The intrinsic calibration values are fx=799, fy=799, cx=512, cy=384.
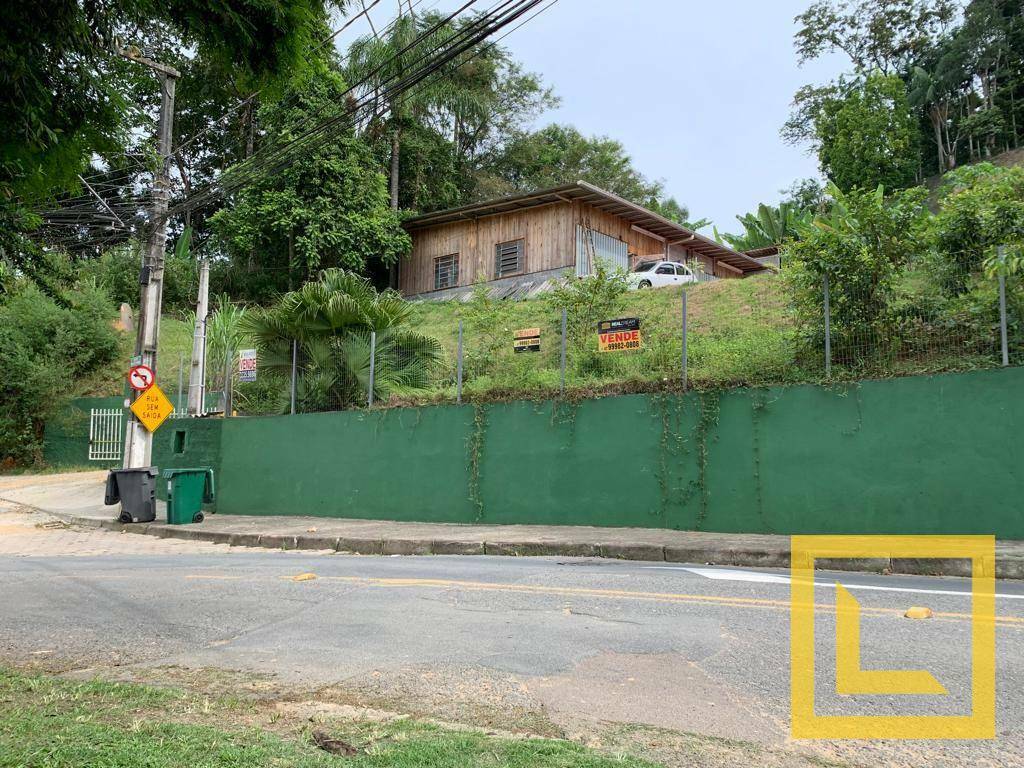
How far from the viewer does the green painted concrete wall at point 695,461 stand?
10.5m

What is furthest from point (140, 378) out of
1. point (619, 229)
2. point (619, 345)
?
point (619, 229)

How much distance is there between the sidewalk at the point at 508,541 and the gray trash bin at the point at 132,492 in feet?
0.80

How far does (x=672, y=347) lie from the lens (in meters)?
13.5

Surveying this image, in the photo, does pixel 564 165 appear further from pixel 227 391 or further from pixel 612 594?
pixel 612 594

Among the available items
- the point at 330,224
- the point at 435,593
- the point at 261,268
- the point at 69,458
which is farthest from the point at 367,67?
the point at 435,593

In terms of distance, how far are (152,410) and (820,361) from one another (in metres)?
13.3

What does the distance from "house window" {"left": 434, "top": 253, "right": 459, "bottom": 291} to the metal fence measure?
11.9 metres

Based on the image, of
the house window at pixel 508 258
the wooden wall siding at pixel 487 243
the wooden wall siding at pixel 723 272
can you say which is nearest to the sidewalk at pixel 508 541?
the wooden wall siding at pixel 487 243

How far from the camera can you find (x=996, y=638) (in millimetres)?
5383

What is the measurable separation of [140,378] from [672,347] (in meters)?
11.1

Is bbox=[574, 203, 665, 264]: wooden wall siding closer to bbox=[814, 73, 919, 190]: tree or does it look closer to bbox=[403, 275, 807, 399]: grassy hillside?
bbox=[403, 275, 807, 399]: grassy hillside

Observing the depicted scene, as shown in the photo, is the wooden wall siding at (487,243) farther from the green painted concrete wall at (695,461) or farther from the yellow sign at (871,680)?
the yellow sign at (871,680)

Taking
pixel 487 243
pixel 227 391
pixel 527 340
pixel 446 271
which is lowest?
pixel 227 391

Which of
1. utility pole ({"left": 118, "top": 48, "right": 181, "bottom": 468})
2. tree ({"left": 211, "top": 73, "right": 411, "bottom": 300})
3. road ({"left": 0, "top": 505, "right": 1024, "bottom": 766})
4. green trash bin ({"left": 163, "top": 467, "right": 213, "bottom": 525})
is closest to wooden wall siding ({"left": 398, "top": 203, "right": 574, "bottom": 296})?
tree ({"left": 211, "top": 73, "right": 411, "bottom": 300})
